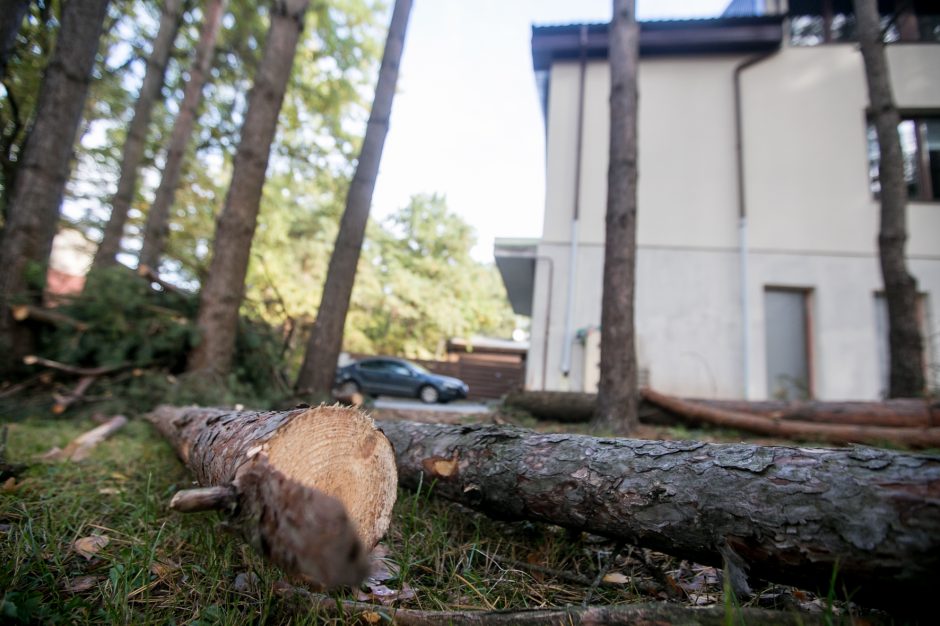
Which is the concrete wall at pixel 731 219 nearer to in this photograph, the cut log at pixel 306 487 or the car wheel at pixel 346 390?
the car wheel at pixel 346 390

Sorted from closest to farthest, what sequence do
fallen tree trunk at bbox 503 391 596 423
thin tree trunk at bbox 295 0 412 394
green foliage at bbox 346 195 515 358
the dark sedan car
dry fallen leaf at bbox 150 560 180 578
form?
dry fallen leaf at bbox 150 560 180 578 < thin tree trunk at bbox 295 0 412 394 < fallen tree trunk at bbox 503 391 596 423 < the dark sedan car < green foliage at bbox 346 195 515 358

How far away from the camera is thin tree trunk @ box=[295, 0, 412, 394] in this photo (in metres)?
5.93

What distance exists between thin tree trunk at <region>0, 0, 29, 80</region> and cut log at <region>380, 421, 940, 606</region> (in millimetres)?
6730

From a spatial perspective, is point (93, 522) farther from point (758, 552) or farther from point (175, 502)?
point (758, 552)

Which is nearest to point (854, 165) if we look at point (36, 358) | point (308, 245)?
point (36, 358)

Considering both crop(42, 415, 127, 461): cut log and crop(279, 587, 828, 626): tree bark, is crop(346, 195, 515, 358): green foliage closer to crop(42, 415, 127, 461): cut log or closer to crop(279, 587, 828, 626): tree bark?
crop(42, 415, 127, 461): cut log

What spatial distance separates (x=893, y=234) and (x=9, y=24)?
1026 cm

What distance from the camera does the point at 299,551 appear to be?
911mm

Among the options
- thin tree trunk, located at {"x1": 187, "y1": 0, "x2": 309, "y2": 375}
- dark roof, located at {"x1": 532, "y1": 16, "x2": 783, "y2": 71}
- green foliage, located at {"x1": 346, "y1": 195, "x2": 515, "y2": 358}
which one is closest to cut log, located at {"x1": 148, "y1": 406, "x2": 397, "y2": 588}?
thin tree trunk, located at {"x1": 187, "y1": 0, "x2": 309, "y2": 375}

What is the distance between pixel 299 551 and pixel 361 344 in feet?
81.5

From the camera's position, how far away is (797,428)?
503 cm

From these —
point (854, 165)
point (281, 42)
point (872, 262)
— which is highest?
point (854, 165)

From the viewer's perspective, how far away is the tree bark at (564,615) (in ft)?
3.54

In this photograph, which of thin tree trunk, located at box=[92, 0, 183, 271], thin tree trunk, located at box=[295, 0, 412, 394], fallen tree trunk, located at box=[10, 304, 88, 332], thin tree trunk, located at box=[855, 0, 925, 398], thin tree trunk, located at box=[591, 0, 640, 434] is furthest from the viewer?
thin tree trunk, located at box=[92, 0, 183, 271]
